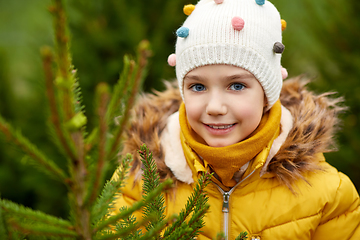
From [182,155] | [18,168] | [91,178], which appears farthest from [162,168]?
[18,168]

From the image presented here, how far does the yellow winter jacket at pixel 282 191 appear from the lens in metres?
1.78

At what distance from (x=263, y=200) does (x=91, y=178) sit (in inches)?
52.8

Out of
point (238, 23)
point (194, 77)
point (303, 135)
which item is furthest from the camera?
point (303, 135)

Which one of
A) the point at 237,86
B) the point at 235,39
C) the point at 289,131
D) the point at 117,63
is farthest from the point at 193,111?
the point at 117,63

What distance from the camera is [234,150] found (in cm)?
168

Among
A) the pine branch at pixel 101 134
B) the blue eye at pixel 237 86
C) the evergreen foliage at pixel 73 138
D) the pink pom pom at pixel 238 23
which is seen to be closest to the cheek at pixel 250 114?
the blue eye at pixel 237 86

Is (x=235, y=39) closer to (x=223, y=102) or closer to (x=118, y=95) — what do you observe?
(x=223, y=102)

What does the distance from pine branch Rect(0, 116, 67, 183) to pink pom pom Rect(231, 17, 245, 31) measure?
1214 mm

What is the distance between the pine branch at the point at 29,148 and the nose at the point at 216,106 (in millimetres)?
1036

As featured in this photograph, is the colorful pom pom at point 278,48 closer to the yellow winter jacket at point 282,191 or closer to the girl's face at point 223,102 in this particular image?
the girl's face at point 223,102

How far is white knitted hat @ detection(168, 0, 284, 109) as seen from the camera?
1.63 metres

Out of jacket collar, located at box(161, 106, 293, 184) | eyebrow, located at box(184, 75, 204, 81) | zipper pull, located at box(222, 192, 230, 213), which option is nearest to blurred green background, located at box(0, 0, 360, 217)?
jacket collar, located at box(161, 106, 293, 184)

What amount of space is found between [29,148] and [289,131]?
1637 millimetres

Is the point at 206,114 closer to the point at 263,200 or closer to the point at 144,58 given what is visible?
the point at 263,200
